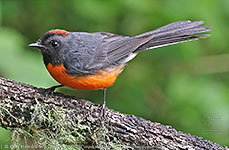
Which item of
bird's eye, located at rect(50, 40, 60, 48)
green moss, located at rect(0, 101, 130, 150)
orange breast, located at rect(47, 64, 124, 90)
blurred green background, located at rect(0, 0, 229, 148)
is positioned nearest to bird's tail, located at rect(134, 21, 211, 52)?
blurred green background, located at rect(0, 0, 229, 148)

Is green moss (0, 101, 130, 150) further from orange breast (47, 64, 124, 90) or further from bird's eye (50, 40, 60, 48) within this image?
bird's eye (50, 40, 60, 48)

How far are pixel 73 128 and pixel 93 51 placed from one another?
4.57 feet

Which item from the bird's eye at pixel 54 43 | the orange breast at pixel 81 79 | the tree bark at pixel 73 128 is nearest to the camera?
the tree bark at pixel 73 128

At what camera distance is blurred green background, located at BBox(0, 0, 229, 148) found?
615 cm

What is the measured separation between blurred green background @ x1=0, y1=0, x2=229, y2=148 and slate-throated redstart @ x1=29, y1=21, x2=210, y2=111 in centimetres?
67

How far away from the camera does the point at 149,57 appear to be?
23.9ft

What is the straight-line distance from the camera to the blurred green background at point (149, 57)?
20.2ft

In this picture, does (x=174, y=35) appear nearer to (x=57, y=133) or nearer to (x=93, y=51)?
(x=93, y=51)

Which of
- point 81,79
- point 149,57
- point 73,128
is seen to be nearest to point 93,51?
point 81,79

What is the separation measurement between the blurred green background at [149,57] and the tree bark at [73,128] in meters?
1.25

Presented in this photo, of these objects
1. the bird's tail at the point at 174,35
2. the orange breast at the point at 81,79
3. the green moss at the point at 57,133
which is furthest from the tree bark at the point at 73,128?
the bird's tail at the point at 174,35

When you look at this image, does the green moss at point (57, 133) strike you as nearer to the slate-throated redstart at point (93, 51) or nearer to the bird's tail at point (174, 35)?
the slate-throated redstart at point (93, 51)

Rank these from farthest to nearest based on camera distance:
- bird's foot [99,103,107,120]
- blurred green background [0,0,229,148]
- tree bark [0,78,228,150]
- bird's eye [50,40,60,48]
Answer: blurred green background [0,0,229,148] < bird's eye [50,40,60,48] < bird's foot [99,103,107,120] < tree bark [0,78,228,150]

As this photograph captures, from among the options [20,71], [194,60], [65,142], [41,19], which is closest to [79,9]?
[41,19]
